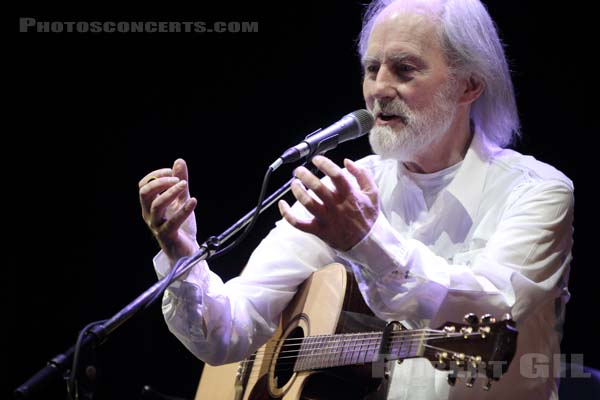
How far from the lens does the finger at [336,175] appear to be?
70.7 inches

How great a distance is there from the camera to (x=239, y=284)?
2.89 meters

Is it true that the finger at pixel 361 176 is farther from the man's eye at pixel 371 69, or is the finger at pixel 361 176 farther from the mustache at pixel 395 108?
the man's eye at pixel 371 69

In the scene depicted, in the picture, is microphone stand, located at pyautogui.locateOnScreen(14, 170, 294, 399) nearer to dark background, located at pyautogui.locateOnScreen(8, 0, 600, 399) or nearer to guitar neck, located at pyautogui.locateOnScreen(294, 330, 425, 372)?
guitar neck, located at pyautogui.locateOnScreen(294, 330, 425, 372)

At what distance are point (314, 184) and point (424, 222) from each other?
99 centimetres

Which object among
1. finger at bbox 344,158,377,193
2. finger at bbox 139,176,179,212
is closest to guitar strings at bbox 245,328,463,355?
finger at bbox 344,158,377,193

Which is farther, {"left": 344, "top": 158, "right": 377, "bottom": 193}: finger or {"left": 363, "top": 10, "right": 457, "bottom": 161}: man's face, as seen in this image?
{"left": 363, "top": 10, "right": 457, "bottom": 161}: man's face

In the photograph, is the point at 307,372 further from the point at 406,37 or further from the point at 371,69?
the point at 406,37

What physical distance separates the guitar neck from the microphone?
2.11 feet

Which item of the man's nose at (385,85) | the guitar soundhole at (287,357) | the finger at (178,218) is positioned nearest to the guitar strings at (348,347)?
the guitar soundhole at (287,357)

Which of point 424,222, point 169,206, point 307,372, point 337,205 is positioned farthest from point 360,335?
point 169,206

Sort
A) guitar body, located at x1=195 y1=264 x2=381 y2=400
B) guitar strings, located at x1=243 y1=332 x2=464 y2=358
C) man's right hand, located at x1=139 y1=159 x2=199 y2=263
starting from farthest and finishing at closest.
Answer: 1. guitar body, located at x1=195 y1=264 x2=381 y2=400
2. man's right hand, located at x1=139 y1=159 x2=199 y2=263
3. guitar strings, located at x1=243 y1=332 x2=464 y2=358

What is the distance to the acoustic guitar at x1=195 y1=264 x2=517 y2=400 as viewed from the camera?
181 cm

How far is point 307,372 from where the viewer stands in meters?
2.57

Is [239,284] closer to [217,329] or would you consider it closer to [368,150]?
[217,329]
